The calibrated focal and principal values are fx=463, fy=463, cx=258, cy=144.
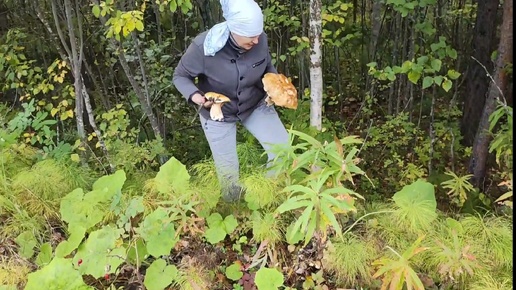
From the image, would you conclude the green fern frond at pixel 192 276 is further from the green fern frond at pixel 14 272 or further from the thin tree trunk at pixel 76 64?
the thin tree trunk at pixel 76 64

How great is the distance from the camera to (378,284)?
2852 mm

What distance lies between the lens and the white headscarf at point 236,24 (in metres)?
2.99

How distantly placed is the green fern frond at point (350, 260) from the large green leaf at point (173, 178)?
3.75 feet

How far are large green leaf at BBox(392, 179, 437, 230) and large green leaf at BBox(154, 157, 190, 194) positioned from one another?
1503 mm

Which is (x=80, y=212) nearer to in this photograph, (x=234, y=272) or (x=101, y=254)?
(x=101, y=254)

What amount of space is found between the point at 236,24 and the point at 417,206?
168 centimetres

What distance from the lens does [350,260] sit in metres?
2.87

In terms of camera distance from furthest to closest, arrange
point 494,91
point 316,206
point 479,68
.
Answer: point 479,68 < point 494,91 < point 316,206

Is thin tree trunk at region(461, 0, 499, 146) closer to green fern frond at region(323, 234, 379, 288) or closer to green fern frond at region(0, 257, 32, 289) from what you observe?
green fern frond at region(323, 234, 379, 288)

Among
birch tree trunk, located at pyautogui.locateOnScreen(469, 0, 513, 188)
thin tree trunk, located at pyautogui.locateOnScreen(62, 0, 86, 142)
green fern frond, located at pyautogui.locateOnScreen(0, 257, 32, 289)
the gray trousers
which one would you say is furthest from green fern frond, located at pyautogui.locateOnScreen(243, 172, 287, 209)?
thin tree trunk, located at pyautogui.locateOnScreen(62, 0, 86, 142)

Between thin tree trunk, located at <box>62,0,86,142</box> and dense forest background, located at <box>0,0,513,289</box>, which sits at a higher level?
thin tree trunk, located at <box>62,0,86,142</box>

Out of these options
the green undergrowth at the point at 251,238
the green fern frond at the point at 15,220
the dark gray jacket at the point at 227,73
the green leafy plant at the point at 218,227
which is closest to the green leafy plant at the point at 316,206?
the green undergrowth at the point at 251,238

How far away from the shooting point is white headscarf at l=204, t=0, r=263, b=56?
118 inches

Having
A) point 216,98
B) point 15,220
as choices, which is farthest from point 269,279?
point 15,220
